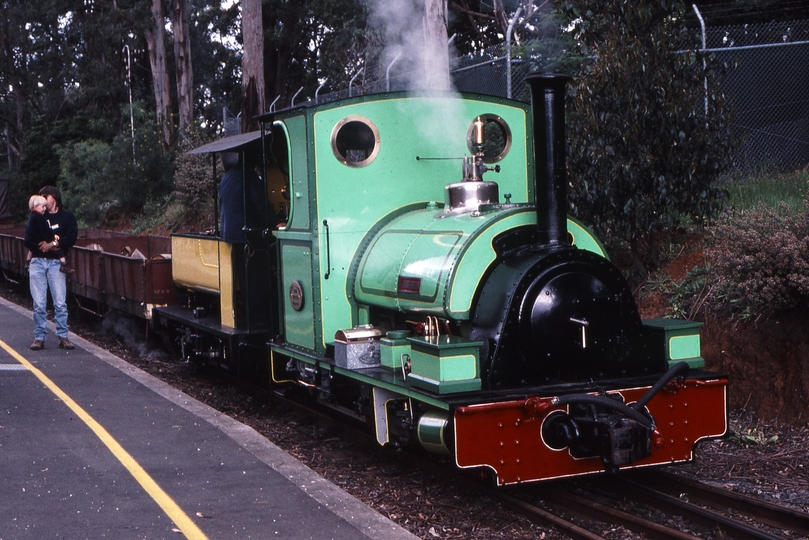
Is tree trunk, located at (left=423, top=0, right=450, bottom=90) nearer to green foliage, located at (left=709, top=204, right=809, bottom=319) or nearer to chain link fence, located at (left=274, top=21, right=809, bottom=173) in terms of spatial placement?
chain link fence, located at (left=274, top=21, right=809, bottom=173)

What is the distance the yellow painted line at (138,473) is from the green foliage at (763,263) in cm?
428

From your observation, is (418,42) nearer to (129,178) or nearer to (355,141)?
(355,141)

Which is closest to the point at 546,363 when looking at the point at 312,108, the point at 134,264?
the point at 312,108

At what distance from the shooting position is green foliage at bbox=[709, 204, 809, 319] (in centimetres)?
635

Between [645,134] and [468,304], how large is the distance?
358 centimetres

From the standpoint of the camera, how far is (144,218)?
25.3 m

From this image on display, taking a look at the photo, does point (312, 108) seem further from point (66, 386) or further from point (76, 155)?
point (76, 155)

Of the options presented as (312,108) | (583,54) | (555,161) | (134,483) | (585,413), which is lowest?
(134,483)

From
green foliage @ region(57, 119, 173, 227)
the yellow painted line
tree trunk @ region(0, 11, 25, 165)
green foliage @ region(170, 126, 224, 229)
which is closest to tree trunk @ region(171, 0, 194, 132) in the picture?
green foliage @ region(57, 119, 173, 227)

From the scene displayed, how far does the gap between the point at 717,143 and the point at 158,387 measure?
17.9 feet

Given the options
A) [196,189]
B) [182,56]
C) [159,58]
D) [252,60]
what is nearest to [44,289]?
[252,60]

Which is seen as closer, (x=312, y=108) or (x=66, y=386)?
(x=312, y=108)

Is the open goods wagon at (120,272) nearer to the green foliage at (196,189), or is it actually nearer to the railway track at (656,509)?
the green foliage at (196,189)

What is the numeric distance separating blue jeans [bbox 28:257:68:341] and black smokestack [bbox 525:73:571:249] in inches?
255
